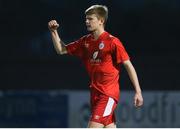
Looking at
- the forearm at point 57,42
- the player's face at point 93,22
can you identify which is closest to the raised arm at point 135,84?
Answer: the player's face at point 93,22

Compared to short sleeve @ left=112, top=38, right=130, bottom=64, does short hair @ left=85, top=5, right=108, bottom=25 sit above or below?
above

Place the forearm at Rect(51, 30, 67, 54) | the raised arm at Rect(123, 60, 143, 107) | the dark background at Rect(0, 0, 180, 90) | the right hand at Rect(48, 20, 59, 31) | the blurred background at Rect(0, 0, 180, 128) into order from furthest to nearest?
the dark background at Rect(0, 0, 180, 90)
the blurred background at Rect(0, 0, 180, 128)
the forearm at Rect(51, 30, 67, 54)
the right hand at Rect(48, 20, 59, 31)
the raised arm at Rect(123, 60, 143, 107)

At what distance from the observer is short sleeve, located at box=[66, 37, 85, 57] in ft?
21.3

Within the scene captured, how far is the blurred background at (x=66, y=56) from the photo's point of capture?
12.8m

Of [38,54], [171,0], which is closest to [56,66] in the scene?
[38,54]

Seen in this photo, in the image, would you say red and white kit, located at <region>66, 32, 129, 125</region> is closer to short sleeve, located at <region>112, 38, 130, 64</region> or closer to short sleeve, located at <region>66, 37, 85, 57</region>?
short sleeve, located at <region>112, 38, 130, 64</region>

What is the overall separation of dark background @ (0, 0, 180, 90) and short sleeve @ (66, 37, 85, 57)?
7.13 m

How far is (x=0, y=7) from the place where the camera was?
1491cm

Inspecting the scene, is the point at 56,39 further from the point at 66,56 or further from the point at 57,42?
the point at 66,56

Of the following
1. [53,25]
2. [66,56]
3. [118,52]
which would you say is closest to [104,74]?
[118,52]

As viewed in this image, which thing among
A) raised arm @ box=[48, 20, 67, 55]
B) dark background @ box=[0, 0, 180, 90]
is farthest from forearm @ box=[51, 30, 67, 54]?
dark background @ box=[0, 0, 180, 90]

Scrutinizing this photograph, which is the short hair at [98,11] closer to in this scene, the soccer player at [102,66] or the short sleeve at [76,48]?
the soccer player at [102,66]

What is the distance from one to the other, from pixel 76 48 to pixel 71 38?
25.9ft

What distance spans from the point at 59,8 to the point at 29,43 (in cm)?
86
